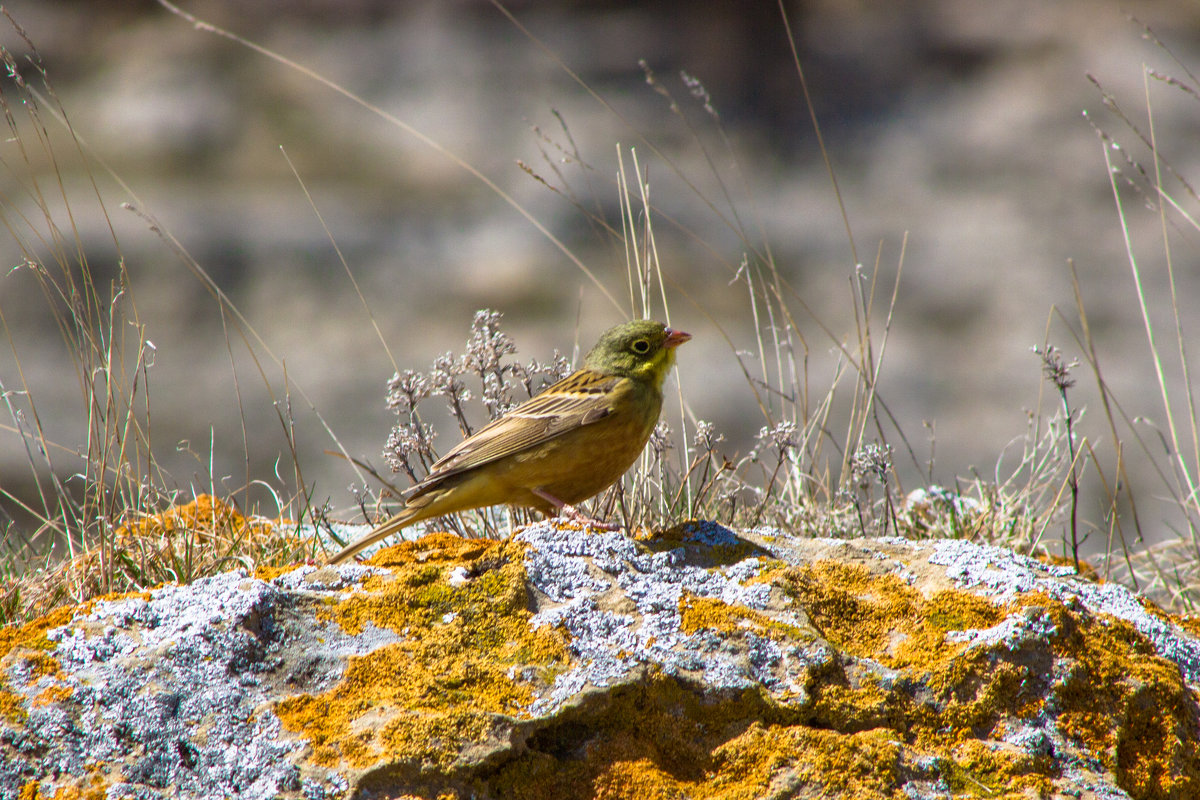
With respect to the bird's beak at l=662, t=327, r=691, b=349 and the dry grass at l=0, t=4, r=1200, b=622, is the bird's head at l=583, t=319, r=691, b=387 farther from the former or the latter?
the dry grass at l=0, t=4, r=1200, b=622

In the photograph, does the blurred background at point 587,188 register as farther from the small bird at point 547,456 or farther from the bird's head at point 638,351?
the small bird at point 547,456

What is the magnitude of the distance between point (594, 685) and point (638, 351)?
197cm

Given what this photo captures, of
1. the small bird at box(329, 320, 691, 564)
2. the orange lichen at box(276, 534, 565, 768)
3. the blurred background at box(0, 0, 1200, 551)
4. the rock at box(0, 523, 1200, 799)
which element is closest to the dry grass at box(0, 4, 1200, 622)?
the small bird at box(329, 320, 691, 564)

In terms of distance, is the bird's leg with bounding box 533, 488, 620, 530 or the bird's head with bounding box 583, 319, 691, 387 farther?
the bird's head with bounding box 583, 319, 691, 387

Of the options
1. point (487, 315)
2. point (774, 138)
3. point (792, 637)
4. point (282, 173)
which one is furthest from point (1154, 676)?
point (282, 173)

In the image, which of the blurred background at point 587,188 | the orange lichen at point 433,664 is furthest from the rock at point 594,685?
the blurred background at point 587,188

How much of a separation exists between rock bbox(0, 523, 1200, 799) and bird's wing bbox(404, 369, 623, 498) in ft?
2.38

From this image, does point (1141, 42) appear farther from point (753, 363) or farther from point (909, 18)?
point (753, 363)

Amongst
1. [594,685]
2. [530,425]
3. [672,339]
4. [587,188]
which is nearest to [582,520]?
[530,425]

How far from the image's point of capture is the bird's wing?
3863 mm

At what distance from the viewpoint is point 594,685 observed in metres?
2.67

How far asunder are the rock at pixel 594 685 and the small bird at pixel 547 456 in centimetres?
67

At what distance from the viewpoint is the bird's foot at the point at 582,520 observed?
330 centimetres

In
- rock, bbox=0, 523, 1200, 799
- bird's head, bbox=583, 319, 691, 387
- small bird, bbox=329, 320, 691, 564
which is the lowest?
rock, bbox=0, 523, 1200, 799
